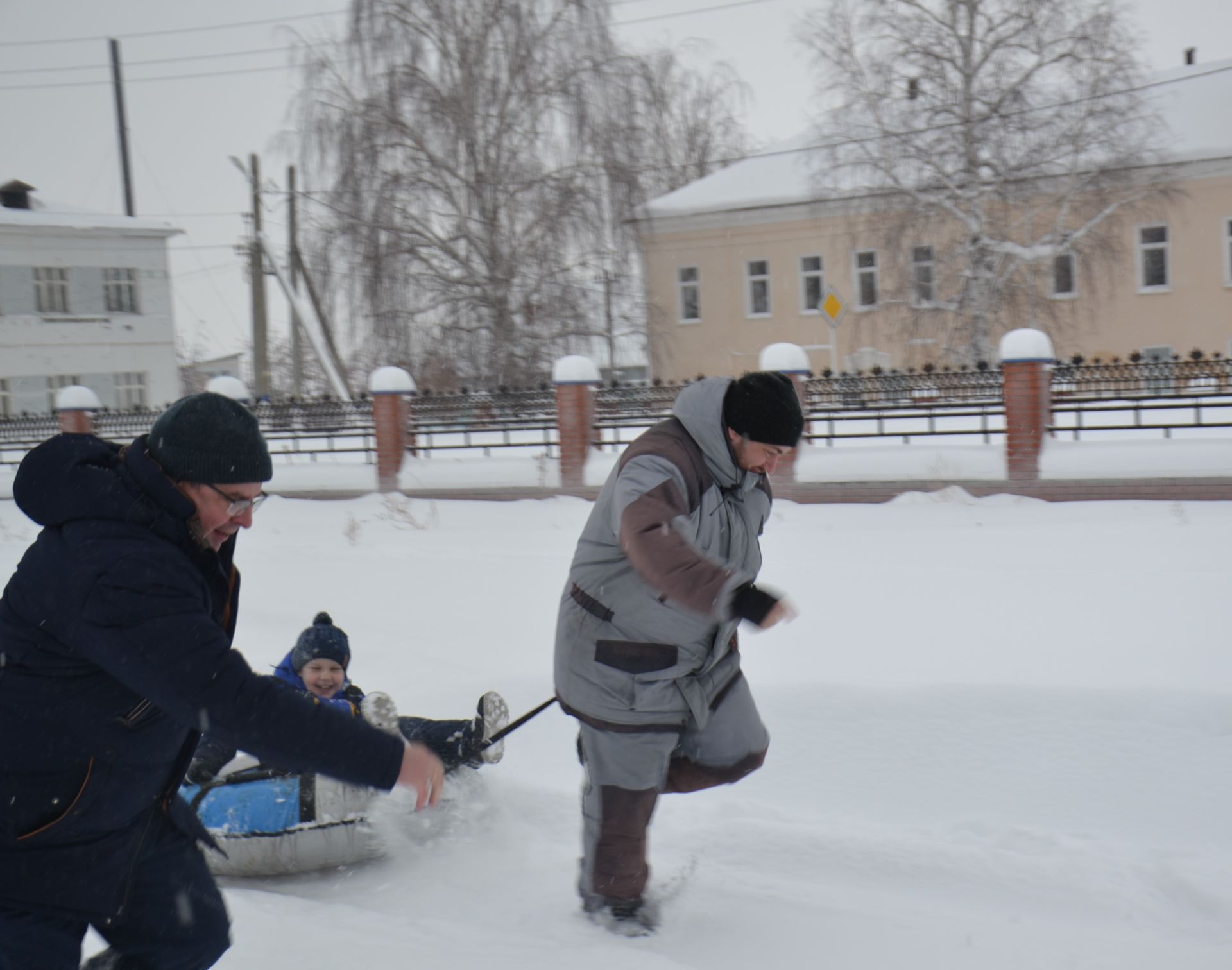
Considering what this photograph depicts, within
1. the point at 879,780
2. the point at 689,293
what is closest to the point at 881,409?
the point at 879,780

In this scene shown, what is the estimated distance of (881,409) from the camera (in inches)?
523

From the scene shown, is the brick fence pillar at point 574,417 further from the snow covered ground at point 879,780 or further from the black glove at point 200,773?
the black glove at point 200,773

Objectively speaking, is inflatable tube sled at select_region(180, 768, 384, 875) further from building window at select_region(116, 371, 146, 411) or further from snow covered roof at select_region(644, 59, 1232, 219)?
building window at select_region(116, 371, 146, 411)

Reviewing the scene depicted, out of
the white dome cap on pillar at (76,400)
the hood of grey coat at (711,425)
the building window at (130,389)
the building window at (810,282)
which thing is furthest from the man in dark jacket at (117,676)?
the building window at (130,389)

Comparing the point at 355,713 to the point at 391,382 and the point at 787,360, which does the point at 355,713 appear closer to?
the point at 787,360

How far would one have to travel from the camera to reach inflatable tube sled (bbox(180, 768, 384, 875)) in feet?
13.9

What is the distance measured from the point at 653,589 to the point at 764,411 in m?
0.57

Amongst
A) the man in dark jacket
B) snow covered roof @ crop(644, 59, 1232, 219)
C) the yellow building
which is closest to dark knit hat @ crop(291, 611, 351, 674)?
the man in dark jacket

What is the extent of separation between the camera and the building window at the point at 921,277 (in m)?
23.5

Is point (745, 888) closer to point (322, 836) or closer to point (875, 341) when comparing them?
point (322, 836)

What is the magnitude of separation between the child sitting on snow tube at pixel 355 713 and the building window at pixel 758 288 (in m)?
25.8

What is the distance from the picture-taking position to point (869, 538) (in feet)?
31.7

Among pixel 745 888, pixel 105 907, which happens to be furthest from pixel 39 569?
pixel 745 888

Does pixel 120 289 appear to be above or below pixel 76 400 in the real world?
above
